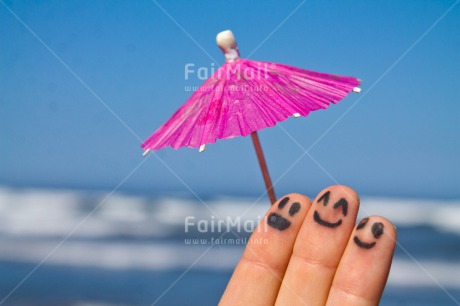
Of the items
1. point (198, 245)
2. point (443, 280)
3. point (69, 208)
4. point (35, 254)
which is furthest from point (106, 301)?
point (443, 280)

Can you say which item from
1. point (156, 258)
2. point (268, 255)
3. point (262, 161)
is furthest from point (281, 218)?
point (156, 258)

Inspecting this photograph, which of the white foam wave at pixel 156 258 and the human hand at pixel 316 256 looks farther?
the white foam wave at pixel 156 258

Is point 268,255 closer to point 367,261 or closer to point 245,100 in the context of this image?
point 367,261

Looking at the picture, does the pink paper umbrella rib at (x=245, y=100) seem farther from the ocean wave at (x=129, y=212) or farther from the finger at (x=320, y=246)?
the ocean wave at (x=129, y=212)

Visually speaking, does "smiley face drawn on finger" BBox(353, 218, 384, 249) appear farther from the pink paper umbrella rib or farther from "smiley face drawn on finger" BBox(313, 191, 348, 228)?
the pink paper umbrella rib

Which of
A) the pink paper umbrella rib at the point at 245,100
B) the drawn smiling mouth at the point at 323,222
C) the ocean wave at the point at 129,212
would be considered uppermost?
the ocean wave at the point at 129,212

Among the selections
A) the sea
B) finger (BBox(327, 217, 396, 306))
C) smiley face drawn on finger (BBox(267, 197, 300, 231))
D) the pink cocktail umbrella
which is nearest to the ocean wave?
the sea

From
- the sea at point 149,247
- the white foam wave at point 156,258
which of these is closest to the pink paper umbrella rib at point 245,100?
the sea at point 149,247
